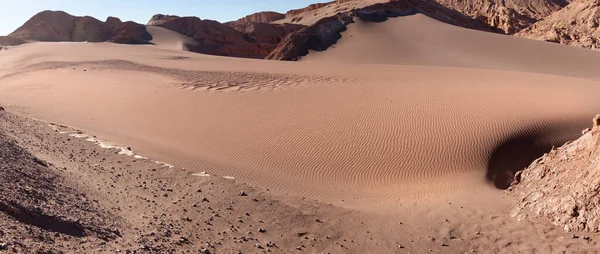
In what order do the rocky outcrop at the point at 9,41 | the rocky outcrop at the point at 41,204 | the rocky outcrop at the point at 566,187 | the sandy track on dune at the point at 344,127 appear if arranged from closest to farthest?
the rocky outcrop at the point at 41,204 < the rocky outcrop at the point at 566,187 < the sandy track on dune at the point at 344,127 < the rocky outcrop at the point at 9,41

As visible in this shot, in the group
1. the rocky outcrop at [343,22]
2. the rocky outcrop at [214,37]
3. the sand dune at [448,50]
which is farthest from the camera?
the rocky outcrop at [214,37]

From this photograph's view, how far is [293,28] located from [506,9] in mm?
27852

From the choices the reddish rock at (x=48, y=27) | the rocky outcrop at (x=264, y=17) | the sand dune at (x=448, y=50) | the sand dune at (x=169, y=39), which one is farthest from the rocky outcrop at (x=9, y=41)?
the rocky outcrop at (x=264, y=17)

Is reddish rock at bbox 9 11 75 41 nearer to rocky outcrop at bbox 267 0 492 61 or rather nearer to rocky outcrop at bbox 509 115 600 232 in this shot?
rocky outcrop at bbox 267 0 492 61

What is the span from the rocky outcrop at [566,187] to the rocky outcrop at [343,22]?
25270 millimetres

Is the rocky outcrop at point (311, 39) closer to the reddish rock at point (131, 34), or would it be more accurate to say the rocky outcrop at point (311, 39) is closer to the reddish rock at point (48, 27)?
the reddish rock at point (131, 34)

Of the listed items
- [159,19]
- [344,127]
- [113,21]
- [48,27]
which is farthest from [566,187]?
[48,27]

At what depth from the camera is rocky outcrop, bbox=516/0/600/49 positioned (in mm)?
36375

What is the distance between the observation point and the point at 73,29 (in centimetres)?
4950

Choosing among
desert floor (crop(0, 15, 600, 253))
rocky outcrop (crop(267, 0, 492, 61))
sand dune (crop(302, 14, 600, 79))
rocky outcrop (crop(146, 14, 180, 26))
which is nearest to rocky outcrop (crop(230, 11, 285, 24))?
rocky outcrop (crop(146, 14, 180, 26))

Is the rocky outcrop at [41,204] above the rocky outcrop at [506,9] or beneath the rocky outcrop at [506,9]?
beneath

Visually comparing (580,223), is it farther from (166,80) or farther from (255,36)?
(255,36)

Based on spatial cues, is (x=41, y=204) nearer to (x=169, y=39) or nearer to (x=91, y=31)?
(x=169, y=39)

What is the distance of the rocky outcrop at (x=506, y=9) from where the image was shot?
2093 inches
